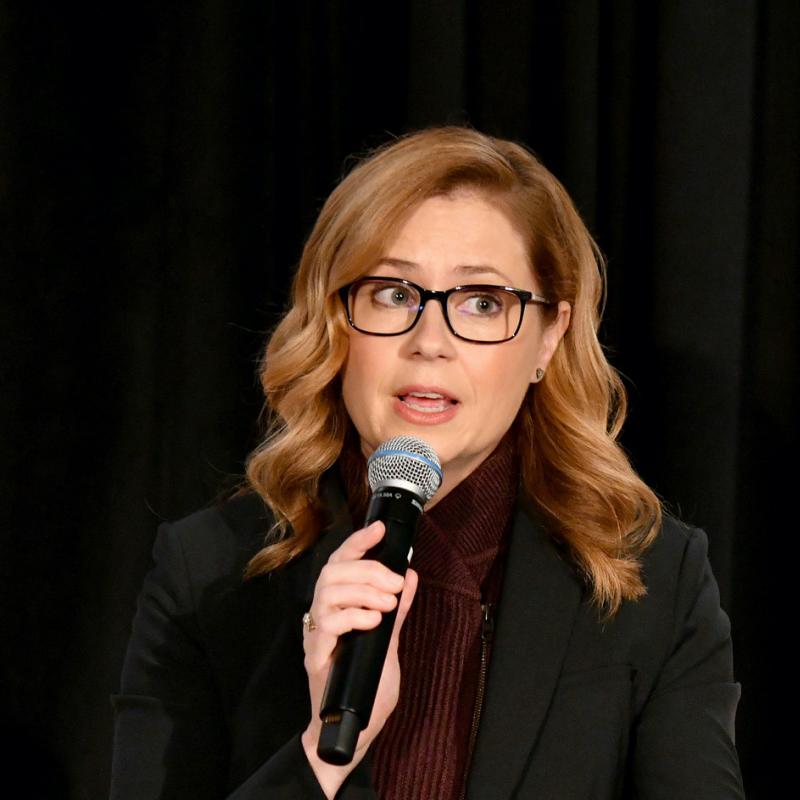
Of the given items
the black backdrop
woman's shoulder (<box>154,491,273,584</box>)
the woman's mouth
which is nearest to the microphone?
the woman's mouth

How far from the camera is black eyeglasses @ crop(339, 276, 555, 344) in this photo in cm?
166

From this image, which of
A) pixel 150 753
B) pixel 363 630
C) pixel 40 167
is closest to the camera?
pixel 363 630

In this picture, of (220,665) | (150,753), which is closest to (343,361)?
(220,665)

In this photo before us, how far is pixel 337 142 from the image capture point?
2408 mm

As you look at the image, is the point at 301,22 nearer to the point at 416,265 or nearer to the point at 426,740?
the point at 416,265

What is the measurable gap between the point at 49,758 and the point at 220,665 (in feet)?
2.76

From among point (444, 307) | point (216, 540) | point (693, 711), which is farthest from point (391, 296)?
point (693, 711)

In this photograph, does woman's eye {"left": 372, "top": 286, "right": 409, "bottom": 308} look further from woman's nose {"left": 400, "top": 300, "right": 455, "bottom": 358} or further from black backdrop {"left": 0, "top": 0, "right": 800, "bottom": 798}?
black backdrop {"left": 0, "top": 0, "right": 800, "bottom": 798}

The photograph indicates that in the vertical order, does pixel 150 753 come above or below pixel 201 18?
below

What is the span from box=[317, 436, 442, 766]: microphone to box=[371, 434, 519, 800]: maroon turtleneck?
0.43 m

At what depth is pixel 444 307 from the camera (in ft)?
5.42

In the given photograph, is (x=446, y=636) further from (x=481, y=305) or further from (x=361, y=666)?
(x=361, y=666)

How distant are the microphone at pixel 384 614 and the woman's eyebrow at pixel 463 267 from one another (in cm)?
38

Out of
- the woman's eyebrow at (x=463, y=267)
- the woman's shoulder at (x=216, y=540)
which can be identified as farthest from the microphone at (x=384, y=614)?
the woman's shoulder at (x=216, y=540)
